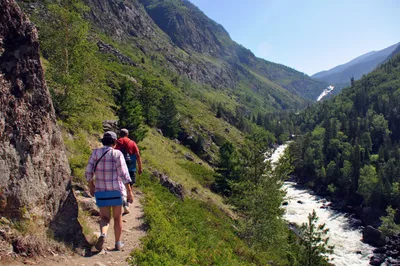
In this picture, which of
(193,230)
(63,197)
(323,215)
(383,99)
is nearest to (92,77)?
(193,230)

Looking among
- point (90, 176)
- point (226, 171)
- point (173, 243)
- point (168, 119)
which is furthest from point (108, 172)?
point (168, 119)

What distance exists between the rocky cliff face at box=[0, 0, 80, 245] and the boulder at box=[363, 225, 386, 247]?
6353 centimetres

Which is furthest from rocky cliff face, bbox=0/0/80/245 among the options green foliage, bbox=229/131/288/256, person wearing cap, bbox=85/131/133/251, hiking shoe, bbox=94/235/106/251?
green foliage, bbox=229/131/288/256

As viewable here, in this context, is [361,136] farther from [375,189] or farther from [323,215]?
[323,215]

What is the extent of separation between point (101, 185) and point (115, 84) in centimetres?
7519

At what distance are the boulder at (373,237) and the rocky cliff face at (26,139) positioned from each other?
6353 cm

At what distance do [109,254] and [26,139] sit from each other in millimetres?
3724

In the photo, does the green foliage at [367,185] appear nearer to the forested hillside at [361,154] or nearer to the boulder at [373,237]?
the forested hillside at [361,154]

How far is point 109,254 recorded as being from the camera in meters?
7.55

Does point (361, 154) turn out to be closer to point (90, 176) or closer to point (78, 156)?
point (78, 156)

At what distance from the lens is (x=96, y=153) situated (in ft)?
24.0

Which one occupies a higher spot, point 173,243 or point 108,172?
point 108,172

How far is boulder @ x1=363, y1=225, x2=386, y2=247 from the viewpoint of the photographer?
54159 millimetres

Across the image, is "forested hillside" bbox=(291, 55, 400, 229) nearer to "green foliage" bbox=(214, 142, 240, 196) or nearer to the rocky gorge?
"green foliage" bbox=(214, 142, 240, 196)
